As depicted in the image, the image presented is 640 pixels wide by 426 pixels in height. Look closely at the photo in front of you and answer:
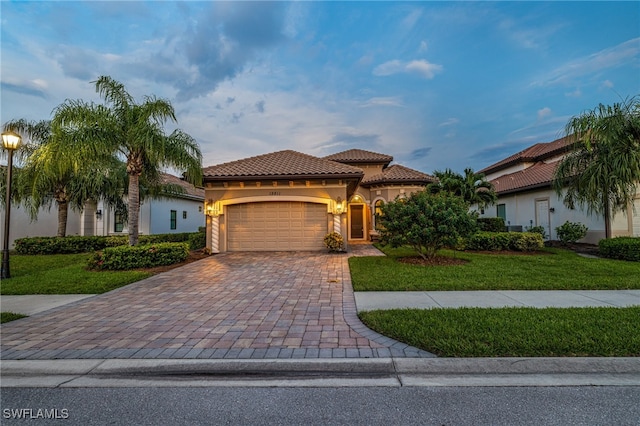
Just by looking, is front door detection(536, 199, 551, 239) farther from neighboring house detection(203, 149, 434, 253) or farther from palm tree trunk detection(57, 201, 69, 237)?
palm tree trunk detection(57, 201, 69, 237)

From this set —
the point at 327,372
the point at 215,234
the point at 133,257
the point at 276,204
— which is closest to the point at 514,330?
the point at 327,372

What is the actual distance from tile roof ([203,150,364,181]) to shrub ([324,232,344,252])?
9.03 feet

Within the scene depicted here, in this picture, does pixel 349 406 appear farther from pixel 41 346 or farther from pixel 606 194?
pixel 606 194

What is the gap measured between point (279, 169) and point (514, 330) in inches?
451

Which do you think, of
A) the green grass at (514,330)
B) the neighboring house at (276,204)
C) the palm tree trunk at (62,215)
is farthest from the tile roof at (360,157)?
the green grass at (514,330)

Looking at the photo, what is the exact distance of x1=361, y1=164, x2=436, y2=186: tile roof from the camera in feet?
59.6

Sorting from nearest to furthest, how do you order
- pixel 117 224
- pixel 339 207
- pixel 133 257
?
pixel 133 257 < pixel 339 207 < pixel 117 224

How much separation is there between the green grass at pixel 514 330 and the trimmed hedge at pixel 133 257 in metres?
8.20

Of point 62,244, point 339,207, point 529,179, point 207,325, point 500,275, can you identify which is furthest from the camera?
point 529,179

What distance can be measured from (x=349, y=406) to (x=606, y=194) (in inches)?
536

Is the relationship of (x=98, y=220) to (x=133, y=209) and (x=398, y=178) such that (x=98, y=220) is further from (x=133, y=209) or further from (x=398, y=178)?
(x=398, y=178)

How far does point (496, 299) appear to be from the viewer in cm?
567

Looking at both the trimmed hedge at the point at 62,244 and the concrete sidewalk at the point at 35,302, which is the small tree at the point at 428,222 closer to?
the concrete sidewalk at the point at 35,302

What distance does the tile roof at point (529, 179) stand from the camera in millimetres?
15798
